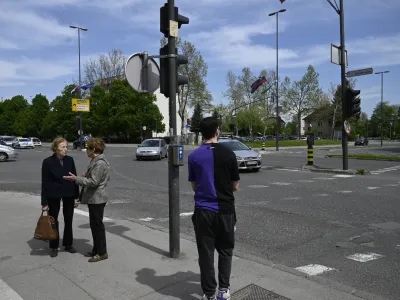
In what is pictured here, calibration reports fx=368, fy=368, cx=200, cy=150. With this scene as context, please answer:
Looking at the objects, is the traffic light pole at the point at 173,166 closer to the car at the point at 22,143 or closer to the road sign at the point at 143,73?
the road sign at the point at 143,73

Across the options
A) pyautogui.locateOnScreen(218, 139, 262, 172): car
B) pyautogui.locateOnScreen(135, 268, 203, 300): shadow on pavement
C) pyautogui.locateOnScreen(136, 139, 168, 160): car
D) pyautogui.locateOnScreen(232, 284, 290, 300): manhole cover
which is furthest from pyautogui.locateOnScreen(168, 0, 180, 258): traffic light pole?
pyautogui.locateOnScreen(136, 139, 168, 160): car

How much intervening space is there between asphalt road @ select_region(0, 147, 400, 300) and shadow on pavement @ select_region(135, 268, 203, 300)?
1.28 meters

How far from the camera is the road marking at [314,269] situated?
443 centimetres

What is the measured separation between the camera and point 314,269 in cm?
455

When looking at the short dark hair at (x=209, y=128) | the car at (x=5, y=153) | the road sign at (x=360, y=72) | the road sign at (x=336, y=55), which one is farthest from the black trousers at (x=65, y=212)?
the car at (x=5, y=153)

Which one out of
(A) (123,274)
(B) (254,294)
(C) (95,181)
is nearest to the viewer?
(B) (254,294)

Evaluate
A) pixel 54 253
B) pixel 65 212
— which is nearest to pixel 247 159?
pixel 65 212

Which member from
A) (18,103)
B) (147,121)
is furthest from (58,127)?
(18,103)

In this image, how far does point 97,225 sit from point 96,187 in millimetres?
496

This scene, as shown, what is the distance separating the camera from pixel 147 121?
62156 mm

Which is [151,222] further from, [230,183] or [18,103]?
[18,103]

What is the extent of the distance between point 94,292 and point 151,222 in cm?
355

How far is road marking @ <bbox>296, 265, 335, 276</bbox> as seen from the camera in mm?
4433

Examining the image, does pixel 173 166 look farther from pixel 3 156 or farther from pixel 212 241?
pixel 3 156
